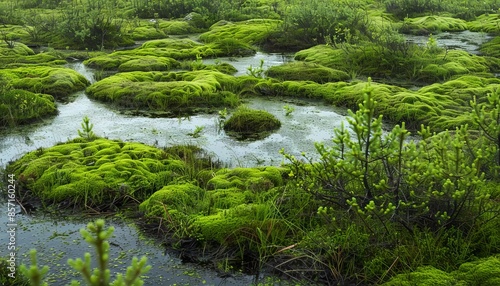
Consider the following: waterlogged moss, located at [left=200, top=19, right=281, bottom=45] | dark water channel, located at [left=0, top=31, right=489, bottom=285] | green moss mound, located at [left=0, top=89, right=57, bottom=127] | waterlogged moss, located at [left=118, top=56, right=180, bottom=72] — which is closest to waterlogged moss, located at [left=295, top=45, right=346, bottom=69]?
dark water channel, located at [left=0, top=31, right=489, bottom=285]

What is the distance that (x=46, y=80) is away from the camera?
11.3 m

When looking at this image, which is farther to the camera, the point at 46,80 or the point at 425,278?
the point at 46,80

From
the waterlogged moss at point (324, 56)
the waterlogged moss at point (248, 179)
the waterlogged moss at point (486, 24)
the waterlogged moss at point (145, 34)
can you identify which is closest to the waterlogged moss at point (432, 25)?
the waterlogged moss at point (486, 24)

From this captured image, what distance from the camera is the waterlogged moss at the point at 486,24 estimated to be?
1715cm

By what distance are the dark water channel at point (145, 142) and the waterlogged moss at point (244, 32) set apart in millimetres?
3722

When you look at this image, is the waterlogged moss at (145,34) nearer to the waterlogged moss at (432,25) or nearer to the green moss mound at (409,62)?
the green moss mound at (409,62)

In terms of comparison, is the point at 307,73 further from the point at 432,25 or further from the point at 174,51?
the point at 432,25

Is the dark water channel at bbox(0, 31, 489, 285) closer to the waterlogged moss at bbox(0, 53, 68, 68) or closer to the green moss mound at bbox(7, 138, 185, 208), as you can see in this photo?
the green moss mound at bbox(7, 138, 185, 208)

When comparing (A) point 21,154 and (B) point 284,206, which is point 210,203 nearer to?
(B) point 284,206

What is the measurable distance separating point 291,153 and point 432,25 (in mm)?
12207

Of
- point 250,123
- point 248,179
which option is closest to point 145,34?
point 250,123

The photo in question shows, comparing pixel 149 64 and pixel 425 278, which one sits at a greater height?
pixel 425 278

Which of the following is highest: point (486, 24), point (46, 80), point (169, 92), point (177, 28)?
point (46, 80)

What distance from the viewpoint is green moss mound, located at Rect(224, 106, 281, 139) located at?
875 centimetres
